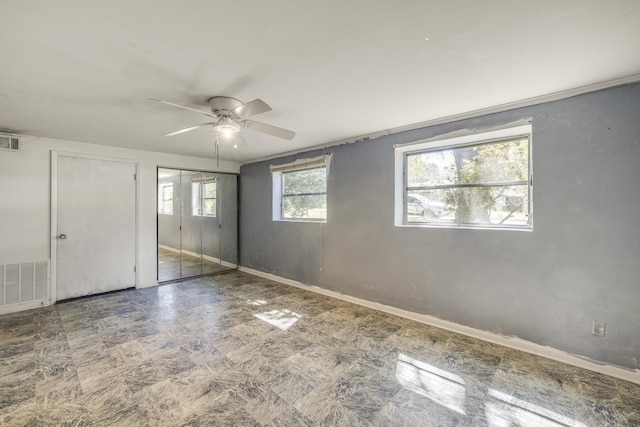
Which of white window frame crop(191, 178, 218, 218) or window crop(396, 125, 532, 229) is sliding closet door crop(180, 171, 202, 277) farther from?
window crop(396, 125, 532, 229)

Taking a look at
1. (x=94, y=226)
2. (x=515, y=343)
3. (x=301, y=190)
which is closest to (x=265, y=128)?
(x=301, y=190)

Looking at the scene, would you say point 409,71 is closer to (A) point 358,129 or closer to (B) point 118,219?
(A) point 358,129

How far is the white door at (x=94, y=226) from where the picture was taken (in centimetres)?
398

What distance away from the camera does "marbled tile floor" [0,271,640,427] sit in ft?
5.96

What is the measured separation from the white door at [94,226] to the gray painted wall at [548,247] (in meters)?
3.68

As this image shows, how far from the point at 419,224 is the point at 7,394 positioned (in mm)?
3872

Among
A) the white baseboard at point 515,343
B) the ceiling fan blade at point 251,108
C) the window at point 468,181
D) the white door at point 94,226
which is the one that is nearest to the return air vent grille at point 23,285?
the white door at point 94,226

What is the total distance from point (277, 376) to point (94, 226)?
3800mm

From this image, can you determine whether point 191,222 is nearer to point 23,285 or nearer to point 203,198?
point 203,198

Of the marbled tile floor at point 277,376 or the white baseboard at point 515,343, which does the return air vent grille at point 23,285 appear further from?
the white baseboard at point 515,343

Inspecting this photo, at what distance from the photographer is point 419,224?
3416 mm

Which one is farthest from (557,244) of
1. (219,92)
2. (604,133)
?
(219,92)

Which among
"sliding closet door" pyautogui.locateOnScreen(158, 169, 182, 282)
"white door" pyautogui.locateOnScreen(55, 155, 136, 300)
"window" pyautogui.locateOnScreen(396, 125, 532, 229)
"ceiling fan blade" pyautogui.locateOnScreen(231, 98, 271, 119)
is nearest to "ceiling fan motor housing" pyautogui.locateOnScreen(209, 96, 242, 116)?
"ceiling fan blade" pyautogui.locateOnScreen(231, 98, 271, 119)

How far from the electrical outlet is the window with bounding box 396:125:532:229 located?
91cm
